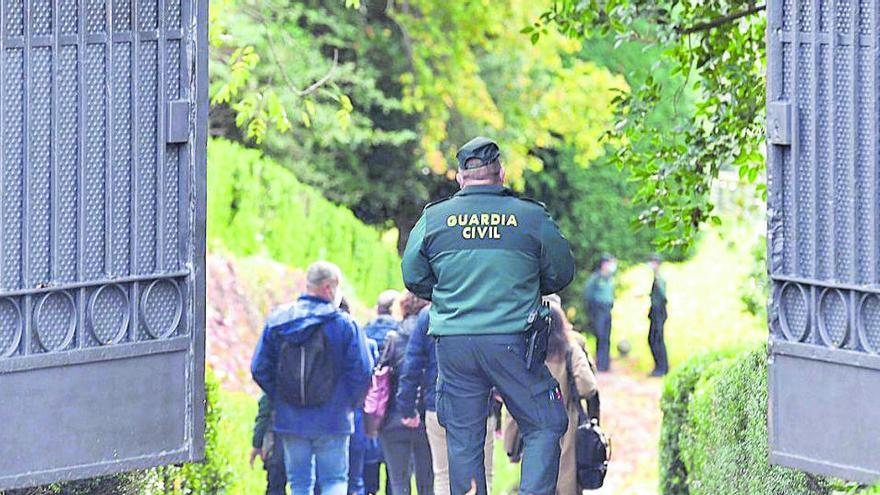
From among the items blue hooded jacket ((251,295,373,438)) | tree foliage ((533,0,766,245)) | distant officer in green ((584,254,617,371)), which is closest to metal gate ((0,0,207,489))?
blue hooded jacket ((251,295,373,438))

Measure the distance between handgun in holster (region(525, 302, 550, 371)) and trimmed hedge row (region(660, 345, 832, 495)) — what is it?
1.51 m

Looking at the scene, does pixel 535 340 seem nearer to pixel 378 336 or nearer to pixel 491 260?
pixel 491 260

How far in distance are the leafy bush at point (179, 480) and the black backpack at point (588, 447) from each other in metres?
2.21

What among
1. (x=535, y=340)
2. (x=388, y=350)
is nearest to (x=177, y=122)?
(x=535, y=340)

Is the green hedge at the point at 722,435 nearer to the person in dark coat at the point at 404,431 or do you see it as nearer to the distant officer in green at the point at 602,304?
the person in dark coat at the point at 404,431

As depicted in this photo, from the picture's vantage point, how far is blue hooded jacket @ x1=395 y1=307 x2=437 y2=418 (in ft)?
35.3

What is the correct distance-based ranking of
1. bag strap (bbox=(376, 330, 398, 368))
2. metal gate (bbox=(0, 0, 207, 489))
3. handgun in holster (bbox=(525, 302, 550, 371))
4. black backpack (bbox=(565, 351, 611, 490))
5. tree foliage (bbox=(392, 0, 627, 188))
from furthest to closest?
tree foliage (bbox=(392, 0, 627, 188)) < bag strap (bbox=(376, 330, 398, 368)) < black backpack (bbox=(565, 351, 611, 490)) < handgun in holster (bbox=(525, 302, 550, 371)) < metal gate (bbox=(0, 0, 207, 489))

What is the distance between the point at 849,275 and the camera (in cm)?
822

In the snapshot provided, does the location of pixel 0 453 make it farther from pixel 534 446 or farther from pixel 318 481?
pixel 318 481

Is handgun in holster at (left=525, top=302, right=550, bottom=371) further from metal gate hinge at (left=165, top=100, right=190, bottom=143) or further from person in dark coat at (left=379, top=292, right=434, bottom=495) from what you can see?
person in dark coat at (left=379, top=292, right=434, bottom=495)

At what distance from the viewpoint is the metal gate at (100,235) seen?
811 centimetres

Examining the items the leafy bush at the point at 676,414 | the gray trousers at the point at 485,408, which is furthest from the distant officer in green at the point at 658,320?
the gray trousers at the point at 485,408

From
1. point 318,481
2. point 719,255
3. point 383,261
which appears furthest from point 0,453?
point 719,255

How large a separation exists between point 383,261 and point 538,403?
1610 cm
